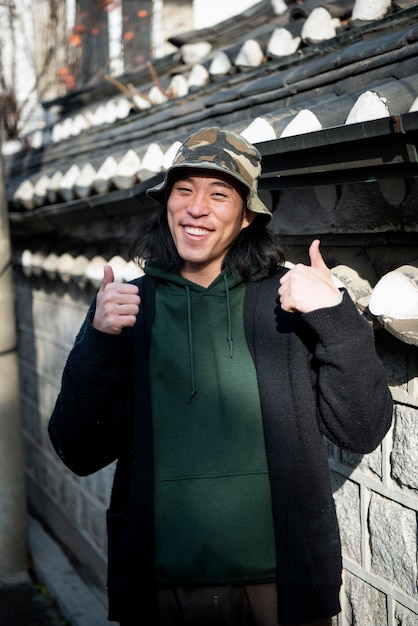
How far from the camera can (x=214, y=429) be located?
93.5 inches

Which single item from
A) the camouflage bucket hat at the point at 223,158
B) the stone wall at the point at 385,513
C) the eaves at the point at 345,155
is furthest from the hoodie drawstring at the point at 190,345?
the stone wall at the point at 385,513

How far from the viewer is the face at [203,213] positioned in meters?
2.46

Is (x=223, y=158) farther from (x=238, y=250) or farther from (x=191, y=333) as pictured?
(x=191, y=333)

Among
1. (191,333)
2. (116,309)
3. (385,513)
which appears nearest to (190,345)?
(191,333)

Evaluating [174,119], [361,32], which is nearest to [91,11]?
[174,119]

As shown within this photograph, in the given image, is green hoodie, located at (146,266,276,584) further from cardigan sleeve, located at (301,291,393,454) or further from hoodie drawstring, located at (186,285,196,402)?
cardigan sleeve, located at (301,291,393,454)

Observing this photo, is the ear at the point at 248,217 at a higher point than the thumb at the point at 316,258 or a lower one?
higher

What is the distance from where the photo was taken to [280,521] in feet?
7.73

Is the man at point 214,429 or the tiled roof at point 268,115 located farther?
the tiled roof at point 268,115

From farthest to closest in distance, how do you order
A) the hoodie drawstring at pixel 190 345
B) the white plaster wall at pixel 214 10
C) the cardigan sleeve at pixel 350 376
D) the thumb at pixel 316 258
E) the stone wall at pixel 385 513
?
the white plaster wall at pixel 214 10
the stone wall at pixel 385 513
the hoodie drawstring at pixel 190 345
the thumb at pixel 316 258
the cardigan sleeve at pixel 350 376

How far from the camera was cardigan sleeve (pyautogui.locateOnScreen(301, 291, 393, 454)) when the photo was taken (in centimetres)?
217

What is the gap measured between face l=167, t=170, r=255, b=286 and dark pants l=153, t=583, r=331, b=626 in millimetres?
927

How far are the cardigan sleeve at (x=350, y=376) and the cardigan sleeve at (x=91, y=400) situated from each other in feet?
1.80

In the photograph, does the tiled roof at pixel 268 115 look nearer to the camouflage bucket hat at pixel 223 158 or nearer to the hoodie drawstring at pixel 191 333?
the camouflage bucket hat at pixel 223 158
